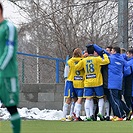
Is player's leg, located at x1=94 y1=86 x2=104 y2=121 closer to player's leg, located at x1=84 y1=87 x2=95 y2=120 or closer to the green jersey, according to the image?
player's leg, located at x1=84 y1=87 x2=95 y2=120

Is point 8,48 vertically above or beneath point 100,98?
above

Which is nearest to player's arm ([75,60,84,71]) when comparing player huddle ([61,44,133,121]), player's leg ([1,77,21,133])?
player huddle ([61,44,133,121])

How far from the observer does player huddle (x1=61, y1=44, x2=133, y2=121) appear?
1648cm

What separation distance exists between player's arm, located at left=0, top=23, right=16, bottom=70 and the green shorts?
0.60ft

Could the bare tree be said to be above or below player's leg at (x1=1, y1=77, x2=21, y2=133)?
above

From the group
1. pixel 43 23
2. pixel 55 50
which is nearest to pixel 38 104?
pixel 43 23

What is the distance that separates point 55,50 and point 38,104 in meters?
11.5

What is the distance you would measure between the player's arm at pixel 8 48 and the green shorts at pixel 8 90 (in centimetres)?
18

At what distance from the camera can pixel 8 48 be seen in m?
8.70

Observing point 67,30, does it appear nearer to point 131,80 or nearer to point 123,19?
point 123,19

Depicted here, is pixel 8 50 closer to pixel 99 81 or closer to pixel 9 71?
pixel 9 71

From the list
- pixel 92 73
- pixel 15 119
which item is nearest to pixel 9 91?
pixel 15 119

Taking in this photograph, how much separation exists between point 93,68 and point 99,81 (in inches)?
13.9

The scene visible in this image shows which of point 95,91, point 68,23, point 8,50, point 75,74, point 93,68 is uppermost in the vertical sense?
point 68,23
